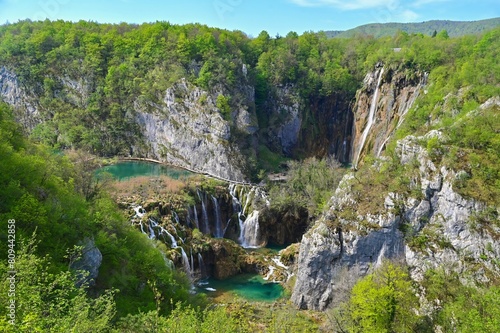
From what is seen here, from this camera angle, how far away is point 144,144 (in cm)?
7169

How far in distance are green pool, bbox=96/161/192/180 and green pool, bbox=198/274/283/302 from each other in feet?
81.6

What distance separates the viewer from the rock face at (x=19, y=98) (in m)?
77.4

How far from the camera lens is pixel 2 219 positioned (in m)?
17.2

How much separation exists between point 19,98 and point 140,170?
35.5m

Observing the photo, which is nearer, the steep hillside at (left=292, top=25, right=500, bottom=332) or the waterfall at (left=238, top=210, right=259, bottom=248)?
the steep hillside at (left=292, top=25, right=500, bottom=332)

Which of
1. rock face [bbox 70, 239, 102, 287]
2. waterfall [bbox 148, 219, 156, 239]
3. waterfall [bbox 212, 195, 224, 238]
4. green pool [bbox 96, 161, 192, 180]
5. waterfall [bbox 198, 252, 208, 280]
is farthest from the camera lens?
green pool [bbox 96, 161, 192, 180]

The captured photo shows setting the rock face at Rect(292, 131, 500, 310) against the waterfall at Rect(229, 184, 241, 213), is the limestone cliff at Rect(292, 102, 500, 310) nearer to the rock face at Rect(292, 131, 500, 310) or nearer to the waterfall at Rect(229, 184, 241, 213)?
the rock face at Rect(292, 131, 500, 310)

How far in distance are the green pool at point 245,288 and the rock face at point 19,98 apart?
59.0 metres

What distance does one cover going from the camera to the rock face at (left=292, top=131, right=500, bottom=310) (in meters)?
25.6

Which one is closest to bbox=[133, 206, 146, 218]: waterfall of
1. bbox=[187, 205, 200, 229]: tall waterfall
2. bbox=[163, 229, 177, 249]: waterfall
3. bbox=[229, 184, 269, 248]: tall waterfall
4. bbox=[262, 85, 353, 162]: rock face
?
bbox=[163, 229, 177, 249]: waterfall

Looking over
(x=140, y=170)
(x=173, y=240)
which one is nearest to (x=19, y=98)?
(x=140, y=170)

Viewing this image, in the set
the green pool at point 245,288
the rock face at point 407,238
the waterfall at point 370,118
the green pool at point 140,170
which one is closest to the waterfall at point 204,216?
the green pool at point 245,288

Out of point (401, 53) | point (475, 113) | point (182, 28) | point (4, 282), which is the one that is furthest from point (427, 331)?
point (182, 28)

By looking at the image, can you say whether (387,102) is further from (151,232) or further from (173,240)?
(151,232)
